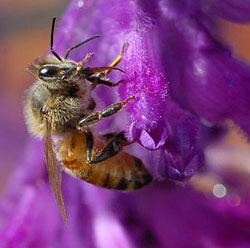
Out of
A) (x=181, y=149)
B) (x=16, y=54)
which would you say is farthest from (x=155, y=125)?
(x=16, y=54)

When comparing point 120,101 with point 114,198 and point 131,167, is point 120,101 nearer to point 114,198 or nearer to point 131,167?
point 131,167

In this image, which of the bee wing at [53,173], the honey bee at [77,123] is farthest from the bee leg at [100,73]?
the bee wing at [53,173]

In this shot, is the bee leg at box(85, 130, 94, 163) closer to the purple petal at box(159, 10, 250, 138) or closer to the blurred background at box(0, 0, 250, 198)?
the purple petal at box(159, 10, 250, 138)

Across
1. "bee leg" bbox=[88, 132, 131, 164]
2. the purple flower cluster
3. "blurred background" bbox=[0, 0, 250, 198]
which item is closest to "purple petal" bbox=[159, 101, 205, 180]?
the purple flower cluster

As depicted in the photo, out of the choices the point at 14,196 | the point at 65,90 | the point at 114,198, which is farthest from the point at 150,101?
the point at 14,196

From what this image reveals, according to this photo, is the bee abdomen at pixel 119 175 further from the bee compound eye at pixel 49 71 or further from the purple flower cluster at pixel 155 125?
the bee compound eye at pixel 49 71

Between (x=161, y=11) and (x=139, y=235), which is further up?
(x=161, y=11)
